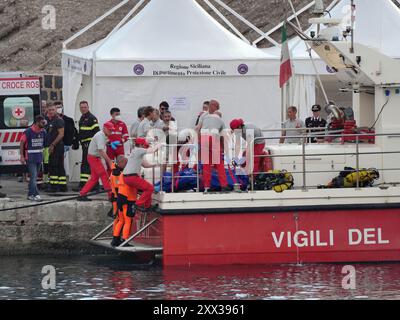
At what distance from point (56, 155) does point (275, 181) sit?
518 centimetres

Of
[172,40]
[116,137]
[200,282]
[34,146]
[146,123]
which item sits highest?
[172,40]

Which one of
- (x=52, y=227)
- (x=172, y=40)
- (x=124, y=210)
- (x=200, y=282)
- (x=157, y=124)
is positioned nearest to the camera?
(x=200, y=282)

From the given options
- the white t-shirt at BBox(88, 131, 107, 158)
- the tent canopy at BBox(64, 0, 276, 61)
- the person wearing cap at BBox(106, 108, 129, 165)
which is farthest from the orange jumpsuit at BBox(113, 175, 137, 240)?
the tent canopy at BBox(64, 0, 276, 61)

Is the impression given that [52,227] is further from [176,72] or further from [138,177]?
[176,72]

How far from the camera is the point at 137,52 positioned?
23.7 m

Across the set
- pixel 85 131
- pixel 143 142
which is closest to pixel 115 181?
pixel 143 142

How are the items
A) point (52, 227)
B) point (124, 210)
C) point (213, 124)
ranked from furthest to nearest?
point (52, 227)
point (124, 210)
point (213, 124)

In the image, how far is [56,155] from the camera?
22.6m

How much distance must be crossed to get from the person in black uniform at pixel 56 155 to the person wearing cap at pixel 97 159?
1.47 metres

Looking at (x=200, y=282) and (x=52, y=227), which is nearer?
(x=200, y=282)

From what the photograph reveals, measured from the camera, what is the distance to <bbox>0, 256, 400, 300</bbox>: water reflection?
16812 millimetres

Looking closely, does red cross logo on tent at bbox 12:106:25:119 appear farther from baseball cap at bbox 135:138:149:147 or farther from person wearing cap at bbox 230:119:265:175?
person wearing cap at bbox 230:119:265:175
